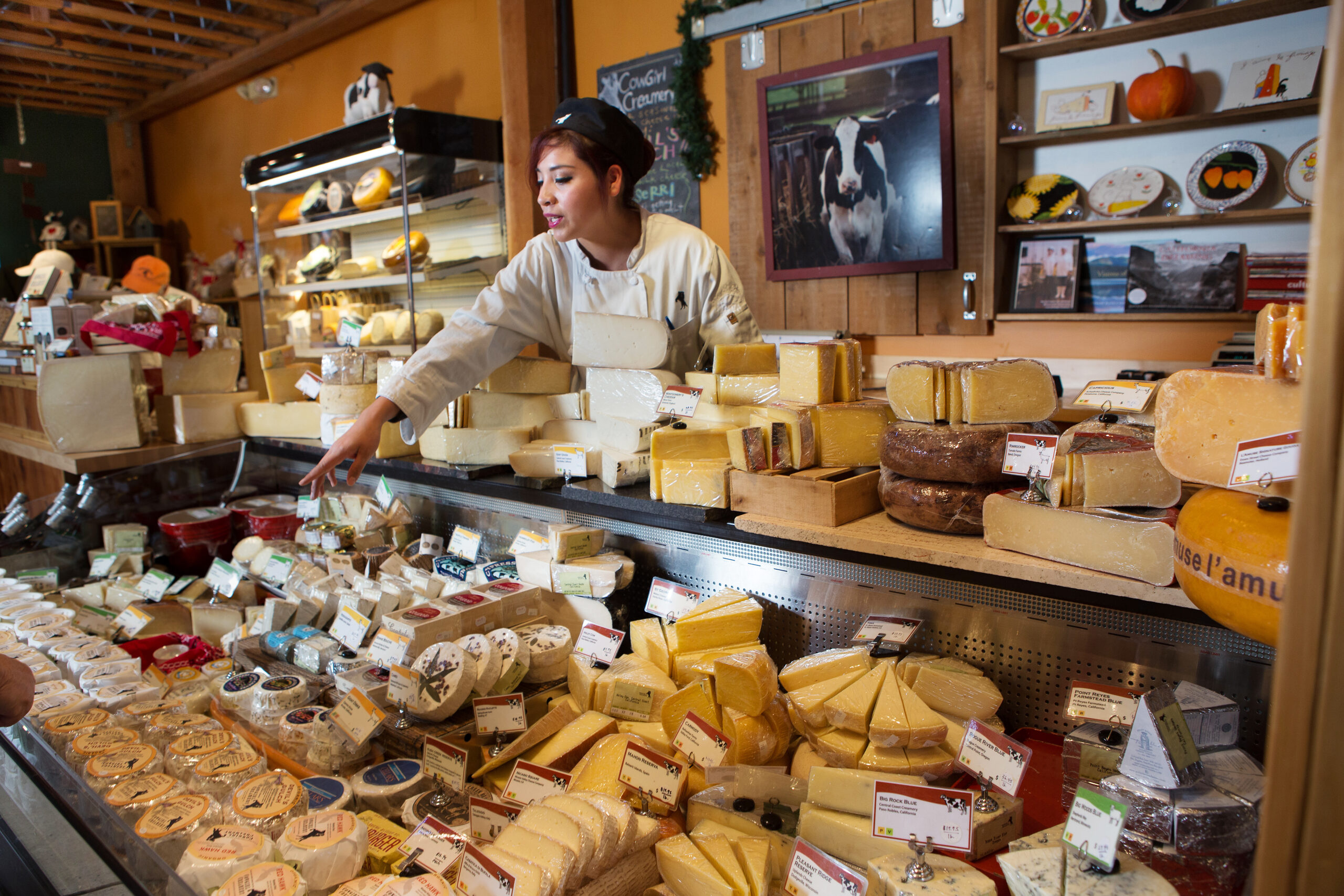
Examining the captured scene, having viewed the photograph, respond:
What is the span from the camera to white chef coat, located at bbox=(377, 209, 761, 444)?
2.57m

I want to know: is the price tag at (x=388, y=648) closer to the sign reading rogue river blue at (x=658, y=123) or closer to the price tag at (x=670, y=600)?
the price tag at (x=670, y=600)

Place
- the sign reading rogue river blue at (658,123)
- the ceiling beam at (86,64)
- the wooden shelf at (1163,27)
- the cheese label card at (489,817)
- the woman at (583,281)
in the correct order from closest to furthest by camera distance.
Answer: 1. the cheese label card at (489,817)
2. the woman at (583,281)
3. the wooden shelf at (1163,27)
4. the sign reading rogue river blue at (658,123)
5. the ceiling beam at (86,64)

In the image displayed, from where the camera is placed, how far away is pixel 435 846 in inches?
51.1

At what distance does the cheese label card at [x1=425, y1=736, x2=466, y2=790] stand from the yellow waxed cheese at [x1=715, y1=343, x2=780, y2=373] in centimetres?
103

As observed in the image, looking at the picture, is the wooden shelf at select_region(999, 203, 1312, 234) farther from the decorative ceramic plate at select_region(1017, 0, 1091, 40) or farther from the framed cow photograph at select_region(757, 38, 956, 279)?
the decorative ceramic plate at select_region(1017, 0, 1091, 40)

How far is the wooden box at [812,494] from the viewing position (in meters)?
1.55

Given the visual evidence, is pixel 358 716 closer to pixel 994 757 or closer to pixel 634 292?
pixel 994 757

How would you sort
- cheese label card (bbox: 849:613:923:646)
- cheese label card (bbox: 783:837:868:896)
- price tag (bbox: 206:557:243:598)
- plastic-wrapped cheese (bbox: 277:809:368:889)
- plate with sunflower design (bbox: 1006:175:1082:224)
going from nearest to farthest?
cheese label card (bbox: 783:837:868:896)
plastic-wrapped cheese (bbox: 277:809:368:889)
cheese label card (bbox: 849:613:923:646)
price tag (bbox: 206:557:243:598)
plate with sunflower design (bbox: 1006:175:1082:224)

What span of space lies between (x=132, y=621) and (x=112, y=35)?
5814 mm

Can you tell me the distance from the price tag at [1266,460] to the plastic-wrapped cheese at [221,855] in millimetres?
1441

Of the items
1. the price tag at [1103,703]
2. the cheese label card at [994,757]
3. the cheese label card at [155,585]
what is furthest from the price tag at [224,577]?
the price tag at [1103,703]

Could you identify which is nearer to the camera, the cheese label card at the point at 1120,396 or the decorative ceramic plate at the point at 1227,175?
the cheese label card at the point at 1120,396

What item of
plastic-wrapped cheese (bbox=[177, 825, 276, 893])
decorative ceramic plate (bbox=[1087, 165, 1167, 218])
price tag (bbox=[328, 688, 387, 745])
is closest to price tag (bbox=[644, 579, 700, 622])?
price tag (bbox=[328, 688, 387, 745])

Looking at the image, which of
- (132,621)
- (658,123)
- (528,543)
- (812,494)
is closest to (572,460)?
(528,543)
